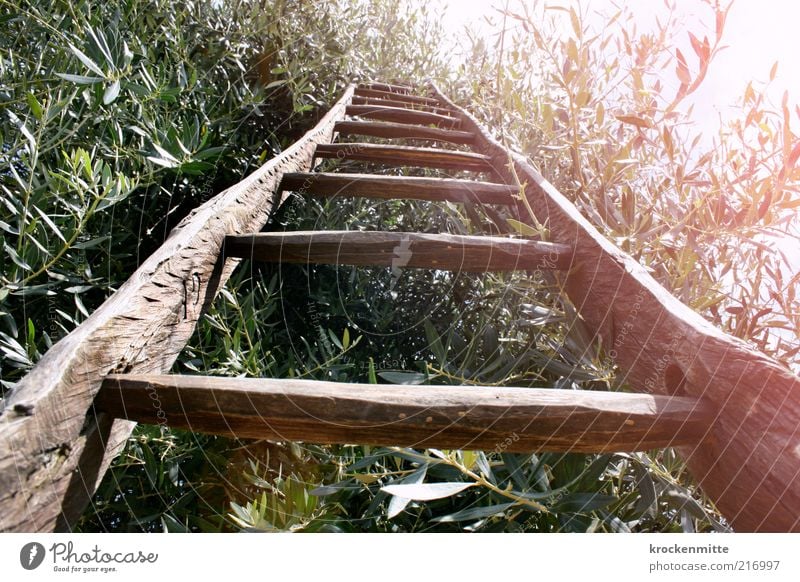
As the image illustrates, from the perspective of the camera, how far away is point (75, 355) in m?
0.60

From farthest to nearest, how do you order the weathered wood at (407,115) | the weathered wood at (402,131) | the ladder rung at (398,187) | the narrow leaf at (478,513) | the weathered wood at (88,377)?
the weathered wood at (407,115), the weathered wood at (402,131), the ladder rung at (398,187), the narrow leaf at (478,513), the weathered wood at (88,377)

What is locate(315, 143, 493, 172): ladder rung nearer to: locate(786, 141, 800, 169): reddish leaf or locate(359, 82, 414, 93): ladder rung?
locate(786, 141, 800, 169): reddish leaf

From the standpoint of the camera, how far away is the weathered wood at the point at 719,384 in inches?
22.9

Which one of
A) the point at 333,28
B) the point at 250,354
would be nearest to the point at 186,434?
the point at 250,354

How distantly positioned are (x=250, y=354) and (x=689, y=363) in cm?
110

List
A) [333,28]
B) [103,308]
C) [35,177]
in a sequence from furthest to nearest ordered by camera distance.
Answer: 1. [333,28]
2. [35,177]
3. [103,308]

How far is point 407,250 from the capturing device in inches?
44.6

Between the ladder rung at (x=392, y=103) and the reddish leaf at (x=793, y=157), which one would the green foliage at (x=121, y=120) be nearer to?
the ladder rung at (x=392, y=103)

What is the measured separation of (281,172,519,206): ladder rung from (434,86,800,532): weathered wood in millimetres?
554

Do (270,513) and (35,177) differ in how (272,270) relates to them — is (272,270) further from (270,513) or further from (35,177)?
(270,513)

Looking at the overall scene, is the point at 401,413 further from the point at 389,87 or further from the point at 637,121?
the point at 389,87

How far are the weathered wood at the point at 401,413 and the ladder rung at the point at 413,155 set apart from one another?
1.34 metres

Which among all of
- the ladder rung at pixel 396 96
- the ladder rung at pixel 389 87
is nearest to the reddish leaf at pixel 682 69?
the ladder rung at pixel 396 96

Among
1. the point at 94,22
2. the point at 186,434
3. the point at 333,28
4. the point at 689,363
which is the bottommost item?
the point at 186,434
